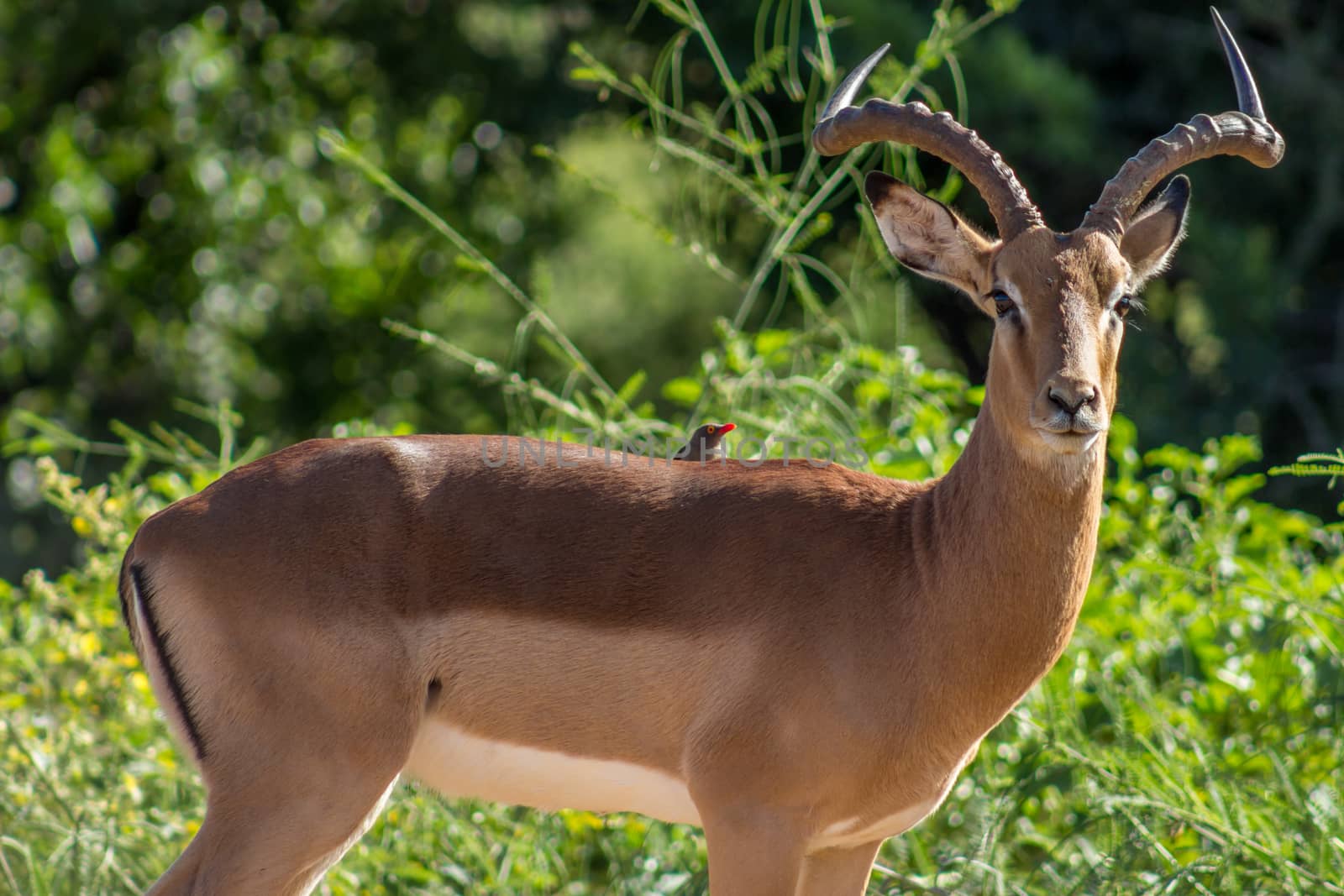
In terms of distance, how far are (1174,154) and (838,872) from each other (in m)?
1.83

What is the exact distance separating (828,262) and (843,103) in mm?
5163

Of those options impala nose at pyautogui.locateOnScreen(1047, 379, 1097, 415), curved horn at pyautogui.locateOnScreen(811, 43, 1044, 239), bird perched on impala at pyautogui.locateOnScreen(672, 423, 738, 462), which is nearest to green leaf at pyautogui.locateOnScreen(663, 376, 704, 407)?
bird perched on impala at pyautogui.locateOnScreen(672, 423, 738, 462)

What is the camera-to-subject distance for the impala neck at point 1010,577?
3266mm

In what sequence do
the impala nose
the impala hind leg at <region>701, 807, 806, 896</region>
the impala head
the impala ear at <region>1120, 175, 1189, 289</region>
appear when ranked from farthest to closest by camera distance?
the impala ear at <region>1120, 175, 1189, 289</region>, the impala hind leg at <region>701, 807, 806, 896</region>, the impala head, the impala nose

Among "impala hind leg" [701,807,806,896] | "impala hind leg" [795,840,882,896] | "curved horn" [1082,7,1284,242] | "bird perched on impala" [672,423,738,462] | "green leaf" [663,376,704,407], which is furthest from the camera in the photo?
"green leaf" [663,376,704,407]

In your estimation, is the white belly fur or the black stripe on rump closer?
the black stripe on rump

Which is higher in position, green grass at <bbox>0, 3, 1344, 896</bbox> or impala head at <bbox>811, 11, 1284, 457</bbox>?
impala head at <bbox>811, 11, 1284, 457</bbox>

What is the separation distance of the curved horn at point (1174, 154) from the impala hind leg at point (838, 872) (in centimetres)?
155

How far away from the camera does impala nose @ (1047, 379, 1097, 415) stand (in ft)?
9.78

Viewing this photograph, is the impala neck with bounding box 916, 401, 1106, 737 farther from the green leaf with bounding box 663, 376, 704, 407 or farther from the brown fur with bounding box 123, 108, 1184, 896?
the green leaf with bounding box 663, 376, 704, 407

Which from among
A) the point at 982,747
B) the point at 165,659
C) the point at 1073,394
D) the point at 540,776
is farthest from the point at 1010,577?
the point at 165,659

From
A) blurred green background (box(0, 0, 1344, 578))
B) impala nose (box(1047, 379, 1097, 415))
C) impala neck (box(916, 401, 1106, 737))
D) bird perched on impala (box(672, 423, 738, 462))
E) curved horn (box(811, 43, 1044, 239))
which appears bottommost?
blurred green background (box(0, 0, 1344, 578))

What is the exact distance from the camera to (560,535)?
3488 mm

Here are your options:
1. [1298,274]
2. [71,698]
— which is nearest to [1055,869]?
[71,698]
